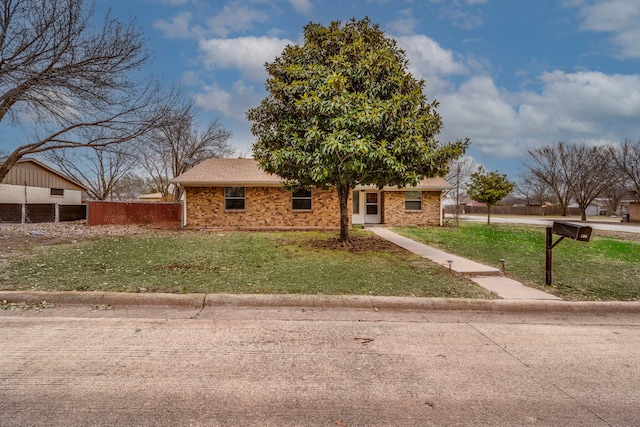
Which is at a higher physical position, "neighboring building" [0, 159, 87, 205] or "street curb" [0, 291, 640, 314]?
"neighboring building" [0, 159, 87, 205]

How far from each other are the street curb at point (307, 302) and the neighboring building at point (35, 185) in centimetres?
2204

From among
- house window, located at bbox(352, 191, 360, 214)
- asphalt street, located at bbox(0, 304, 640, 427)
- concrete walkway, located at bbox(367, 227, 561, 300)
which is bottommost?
asphalt street, located at bbox(0, 304, 640, 427)

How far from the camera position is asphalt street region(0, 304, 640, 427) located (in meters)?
2.32

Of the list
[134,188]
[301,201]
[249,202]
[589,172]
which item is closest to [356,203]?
[301,201]

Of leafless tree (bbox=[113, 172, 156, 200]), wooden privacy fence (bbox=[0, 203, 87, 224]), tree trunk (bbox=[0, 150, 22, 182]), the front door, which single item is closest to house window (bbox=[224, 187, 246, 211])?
the front door

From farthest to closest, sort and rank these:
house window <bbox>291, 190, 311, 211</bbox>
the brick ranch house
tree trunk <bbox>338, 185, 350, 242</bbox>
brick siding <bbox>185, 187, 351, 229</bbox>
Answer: house window <bbox>291, 190, 311, 211</bbox> → brick siding <bbox>185, 187, 351, 229</bbox> → the brick ranch house → tree trunk <bbox>338, 185, 350, 242</bbox>

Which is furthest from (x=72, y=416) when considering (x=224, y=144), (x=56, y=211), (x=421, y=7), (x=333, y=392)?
(x=224, y=144)

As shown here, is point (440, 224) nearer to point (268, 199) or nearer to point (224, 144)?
point (268, 199)

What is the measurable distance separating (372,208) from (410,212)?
2.05m

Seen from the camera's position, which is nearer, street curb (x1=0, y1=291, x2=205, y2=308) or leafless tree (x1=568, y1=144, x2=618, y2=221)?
street curb (x1=0, y1=291, x2=205, y2=308)

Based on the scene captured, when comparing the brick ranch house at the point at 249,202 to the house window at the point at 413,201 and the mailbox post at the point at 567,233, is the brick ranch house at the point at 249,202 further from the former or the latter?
the mailbox post at the point at 567,233

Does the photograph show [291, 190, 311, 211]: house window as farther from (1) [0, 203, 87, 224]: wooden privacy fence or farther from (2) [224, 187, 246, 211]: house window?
(1) [0, 203, 87, 224]: wooden privacy fence

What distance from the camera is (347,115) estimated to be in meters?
7.84

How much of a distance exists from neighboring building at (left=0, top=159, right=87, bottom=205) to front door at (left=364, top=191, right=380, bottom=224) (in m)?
21.5
